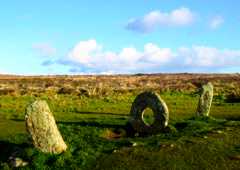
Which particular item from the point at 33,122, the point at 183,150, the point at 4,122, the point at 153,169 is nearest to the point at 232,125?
the point at 183,150

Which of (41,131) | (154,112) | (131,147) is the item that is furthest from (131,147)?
(154,112)

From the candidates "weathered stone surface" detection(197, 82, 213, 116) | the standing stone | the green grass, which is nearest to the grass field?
the green grass

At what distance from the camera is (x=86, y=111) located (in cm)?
4331

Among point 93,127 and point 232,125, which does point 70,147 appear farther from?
point 232,125

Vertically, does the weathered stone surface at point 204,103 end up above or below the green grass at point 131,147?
above

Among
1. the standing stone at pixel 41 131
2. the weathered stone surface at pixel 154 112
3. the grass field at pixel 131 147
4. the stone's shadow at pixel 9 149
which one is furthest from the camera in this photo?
the weathered stone surface at pixel 154 112

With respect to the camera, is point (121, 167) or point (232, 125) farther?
point (232, 125)

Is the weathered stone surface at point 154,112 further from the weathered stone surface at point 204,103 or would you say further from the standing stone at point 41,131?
the standing stone at point 41,131

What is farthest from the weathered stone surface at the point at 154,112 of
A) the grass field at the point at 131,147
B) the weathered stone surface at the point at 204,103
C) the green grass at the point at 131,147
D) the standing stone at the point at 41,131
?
the standing stone at the point at 41,131

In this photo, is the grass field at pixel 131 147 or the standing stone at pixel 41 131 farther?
the standing stone at pixel 41 131

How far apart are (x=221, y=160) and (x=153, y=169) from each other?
3.18 meters

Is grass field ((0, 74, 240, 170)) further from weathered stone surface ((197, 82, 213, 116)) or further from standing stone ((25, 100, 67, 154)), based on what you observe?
weathered stone surface ((197, 82, 213, 116))

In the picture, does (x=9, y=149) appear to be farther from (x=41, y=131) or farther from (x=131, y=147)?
(x=131, y=147)

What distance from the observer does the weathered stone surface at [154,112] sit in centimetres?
3045
